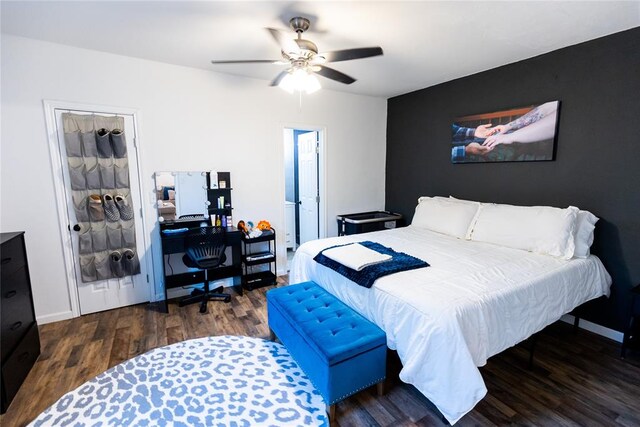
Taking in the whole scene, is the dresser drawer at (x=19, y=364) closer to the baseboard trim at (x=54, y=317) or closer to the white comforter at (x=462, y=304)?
the baseboard trim at (x=54, y=317)

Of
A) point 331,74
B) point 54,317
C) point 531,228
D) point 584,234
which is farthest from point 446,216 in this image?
point 54,317

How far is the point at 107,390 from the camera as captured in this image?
6.48 feet

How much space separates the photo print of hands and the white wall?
4.57 feet

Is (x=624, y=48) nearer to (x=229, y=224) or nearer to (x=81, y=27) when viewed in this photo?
(x=229, y=224)

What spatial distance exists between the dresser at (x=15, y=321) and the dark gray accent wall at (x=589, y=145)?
157 inches

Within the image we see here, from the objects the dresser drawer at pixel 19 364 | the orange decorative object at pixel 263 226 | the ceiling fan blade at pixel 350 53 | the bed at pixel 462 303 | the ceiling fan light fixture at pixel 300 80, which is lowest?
the dresser drawer at pixel 19 364

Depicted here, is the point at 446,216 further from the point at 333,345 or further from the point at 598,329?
the point at 333,345

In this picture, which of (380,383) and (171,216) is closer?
(380,383)

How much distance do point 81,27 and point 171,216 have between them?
5.90ft

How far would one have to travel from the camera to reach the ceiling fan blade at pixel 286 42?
2.00 meters

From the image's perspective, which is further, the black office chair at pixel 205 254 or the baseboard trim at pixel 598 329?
the black office chair at pixel 205 254

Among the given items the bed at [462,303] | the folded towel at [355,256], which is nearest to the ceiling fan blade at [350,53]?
the folded towel at [355,256]

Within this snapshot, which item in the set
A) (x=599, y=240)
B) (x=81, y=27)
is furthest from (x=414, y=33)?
(x=81, y=27)

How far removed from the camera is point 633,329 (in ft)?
7.75
